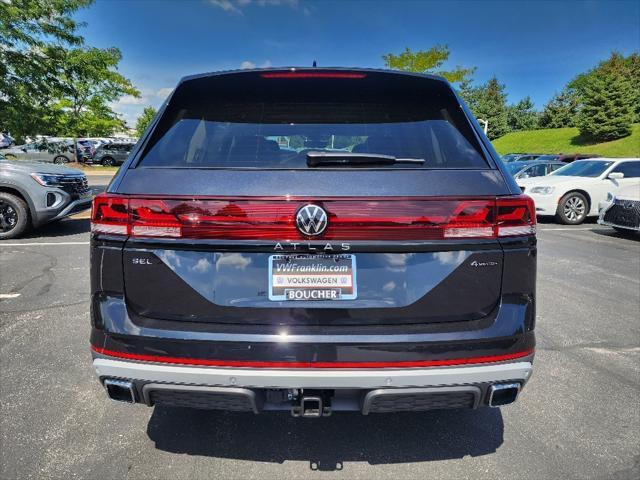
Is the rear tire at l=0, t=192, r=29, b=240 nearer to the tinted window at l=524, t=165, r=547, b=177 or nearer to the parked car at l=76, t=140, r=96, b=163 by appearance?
the tinted window at l=524, t=165, r=547, b=177

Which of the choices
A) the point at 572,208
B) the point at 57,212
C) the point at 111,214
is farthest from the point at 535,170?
the point at 111,214

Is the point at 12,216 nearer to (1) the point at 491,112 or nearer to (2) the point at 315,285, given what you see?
(2) the point at 315,285

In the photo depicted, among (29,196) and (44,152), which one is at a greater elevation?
(44,152)

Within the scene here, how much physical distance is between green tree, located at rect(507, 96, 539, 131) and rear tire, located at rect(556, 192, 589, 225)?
58653 mm

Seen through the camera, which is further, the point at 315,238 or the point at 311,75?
the point at 311,75

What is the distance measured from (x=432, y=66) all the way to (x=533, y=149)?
1968 cm

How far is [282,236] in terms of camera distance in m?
1.80

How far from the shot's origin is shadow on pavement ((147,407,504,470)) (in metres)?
2.33

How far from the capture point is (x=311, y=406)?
1.88 metres

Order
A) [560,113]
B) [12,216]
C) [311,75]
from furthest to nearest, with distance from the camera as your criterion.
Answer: [560,113], [12,216], [311,75]

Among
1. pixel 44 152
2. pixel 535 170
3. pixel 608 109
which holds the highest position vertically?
pixel 608 109

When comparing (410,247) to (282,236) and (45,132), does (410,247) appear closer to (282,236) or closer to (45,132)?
(282,236)

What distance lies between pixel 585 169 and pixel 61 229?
1252cm

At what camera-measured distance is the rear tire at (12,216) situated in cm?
800
